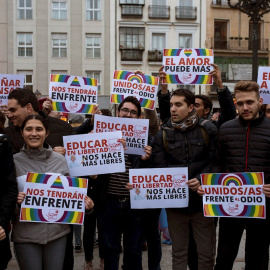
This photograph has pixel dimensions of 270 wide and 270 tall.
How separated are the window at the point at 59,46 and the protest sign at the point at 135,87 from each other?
2819cm

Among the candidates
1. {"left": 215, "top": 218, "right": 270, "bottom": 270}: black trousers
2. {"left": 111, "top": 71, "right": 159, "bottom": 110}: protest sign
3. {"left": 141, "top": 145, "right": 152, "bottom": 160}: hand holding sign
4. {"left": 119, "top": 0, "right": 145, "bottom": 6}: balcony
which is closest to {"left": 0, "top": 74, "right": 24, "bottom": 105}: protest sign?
{"left": 111, "top": 71, "right": 159, "bottom": 110}: protest sign

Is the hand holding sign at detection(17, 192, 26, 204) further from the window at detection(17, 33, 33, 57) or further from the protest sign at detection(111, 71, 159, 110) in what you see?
the window at detection(17, 33, 33, 57)

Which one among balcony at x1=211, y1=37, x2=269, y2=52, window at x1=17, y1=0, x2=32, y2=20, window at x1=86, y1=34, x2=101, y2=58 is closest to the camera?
window at x1=17, y1=0, x2=32, y2=20

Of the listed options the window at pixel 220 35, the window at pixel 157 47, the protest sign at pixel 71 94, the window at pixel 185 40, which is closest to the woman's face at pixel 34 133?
the protest sign at pixel 71 94

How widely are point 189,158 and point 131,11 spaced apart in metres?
31.0

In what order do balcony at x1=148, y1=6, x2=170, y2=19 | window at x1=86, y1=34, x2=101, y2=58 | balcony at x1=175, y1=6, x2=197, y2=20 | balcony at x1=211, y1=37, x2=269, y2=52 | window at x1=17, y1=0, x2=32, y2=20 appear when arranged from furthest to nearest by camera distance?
balcony at x1=211, y1=37, x2=269, y2=52 < balcony at x1=175, y1=6, x2=197, y2=20 < balcony at x1=148, y1=6, x2=170, y2=19 < window at x1=86, y1=34, x2=101, y2=58 < window at x1=17, y1=0, x2=32, y2=20

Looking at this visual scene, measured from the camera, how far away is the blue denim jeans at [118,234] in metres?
4.43

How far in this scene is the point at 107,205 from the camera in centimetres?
446

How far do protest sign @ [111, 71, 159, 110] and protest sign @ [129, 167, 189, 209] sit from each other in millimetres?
1860

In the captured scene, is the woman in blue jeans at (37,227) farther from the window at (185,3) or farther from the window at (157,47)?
the window at (185,3)

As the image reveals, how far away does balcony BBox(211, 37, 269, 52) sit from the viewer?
35.1 m

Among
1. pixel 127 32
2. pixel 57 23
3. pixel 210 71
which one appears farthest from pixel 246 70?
pixel 210 71

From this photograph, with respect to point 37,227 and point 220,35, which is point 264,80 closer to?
point 37,227

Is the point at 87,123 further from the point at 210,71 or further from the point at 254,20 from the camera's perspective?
the point at 254,20
